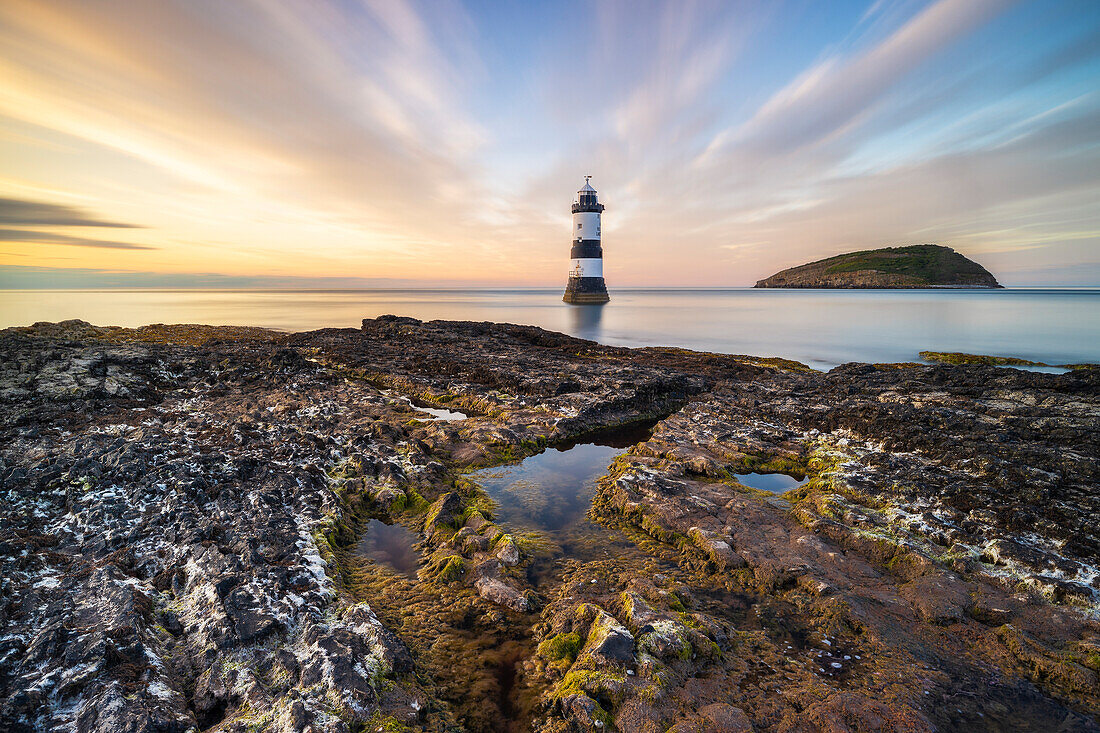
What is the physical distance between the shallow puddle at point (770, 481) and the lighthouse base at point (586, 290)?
55.2 m

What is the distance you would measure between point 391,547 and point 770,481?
8.42 metres

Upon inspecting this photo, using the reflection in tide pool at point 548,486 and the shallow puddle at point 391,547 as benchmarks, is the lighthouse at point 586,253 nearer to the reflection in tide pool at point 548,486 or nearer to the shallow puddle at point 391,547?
the reflection in tide pool at point 548,486

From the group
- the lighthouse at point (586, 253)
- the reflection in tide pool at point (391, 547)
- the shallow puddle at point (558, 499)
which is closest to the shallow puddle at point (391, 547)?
the reflection in tide pool at point (391, 547)

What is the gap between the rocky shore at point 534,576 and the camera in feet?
14.4

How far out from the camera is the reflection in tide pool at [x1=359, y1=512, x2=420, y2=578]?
7073 millimetres

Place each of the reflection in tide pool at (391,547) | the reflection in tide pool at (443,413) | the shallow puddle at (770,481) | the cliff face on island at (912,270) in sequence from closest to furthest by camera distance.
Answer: the reflection in tide pool at (391,547)
the shallow puddle at (770,481)
the reflection in tide pool at (443,413)
the cliff face on island at (912,270)

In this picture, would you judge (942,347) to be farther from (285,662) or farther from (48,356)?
(48,356)

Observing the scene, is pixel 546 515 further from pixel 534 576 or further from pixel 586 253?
pixel 586 253

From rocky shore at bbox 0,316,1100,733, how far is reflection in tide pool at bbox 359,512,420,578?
0.21m

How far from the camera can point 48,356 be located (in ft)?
48.7

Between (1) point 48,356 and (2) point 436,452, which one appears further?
(1) point 48,356

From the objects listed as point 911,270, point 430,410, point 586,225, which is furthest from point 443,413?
point 911,270

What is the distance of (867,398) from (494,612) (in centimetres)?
1445

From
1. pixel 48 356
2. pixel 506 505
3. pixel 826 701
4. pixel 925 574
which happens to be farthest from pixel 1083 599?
pixel 48 356
